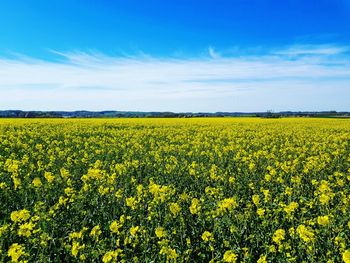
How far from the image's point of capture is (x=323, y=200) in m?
5.44

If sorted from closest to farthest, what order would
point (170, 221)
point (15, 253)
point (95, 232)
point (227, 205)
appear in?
point (15, 253), point (95, 232), point (227, 205), point (170, 221)

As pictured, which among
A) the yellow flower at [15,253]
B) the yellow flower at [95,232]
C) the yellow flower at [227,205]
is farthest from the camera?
the yellow flower at [227,205]

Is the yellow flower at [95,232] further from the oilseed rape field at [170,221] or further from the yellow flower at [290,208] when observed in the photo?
the yellow flower at [290,208]

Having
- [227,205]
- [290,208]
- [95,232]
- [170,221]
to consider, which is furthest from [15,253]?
[290,208]

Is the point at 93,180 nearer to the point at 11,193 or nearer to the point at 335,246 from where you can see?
the point at 11,193

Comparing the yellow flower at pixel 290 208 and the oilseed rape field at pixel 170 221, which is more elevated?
the yellow flower at pixel 290 208

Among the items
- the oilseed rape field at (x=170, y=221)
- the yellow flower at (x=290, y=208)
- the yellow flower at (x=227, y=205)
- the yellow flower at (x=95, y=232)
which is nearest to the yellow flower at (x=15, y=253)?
the oilseed rape field at (x=170, y=221)

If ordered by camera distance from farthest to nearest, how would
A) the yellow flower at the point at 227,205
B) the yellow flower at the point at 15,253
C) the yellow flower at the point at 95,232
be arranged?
1. the yellow flower at the point at 227,205
2. the yellow flower at the point at 95,232
3. the yellow flower at the point at 15,253

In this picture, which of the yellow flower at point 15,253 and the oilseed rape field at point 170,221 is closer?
the yellow flower at point 15,253

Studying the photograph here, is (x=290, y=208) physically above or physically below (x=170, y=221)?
above

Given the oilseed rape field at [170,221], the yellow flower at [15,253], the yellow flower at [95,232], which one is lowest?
the oilseed rape field at [170,221]

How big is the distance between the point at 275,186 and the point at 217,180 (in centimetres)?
141

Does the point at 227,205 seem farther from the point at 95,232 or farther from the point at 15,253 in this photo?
the point at 15,253

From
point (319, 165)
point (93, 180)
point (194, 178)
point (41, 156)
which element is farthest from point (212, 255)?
point (41, 156)
